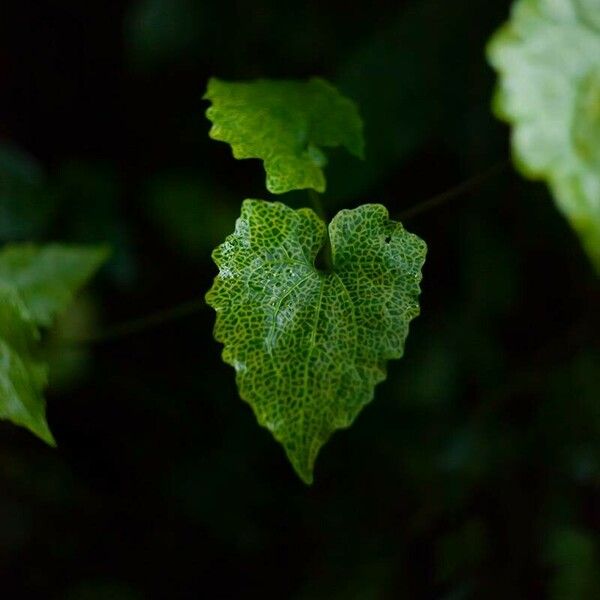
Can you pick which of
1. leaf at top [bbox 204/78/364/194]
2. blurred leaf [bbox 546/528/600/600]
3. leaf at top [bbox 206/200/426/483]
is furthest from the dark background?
leaf at top [bbox 206/200/426/483]

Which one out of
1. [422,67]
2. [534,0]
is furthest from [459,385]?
[534,0]

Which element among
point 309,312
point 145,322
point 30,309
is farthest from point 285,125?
point 145,322

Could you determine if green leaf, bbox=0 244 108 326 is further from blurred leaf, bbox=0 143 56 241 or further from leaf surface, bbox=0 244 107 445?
blurred leaf, bbox=0 143 56 241

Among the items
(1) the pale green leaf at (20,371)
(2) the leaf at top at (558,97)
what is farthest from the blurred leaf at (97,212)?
(2) the leaf at top at (558,97)

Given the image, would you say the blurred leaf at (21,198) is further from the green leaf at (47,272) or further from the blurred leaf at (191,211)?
the green leaf at (47,272)

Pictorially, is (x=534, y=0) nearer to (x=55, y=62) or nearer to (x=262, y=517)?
(x=262, y=517)
